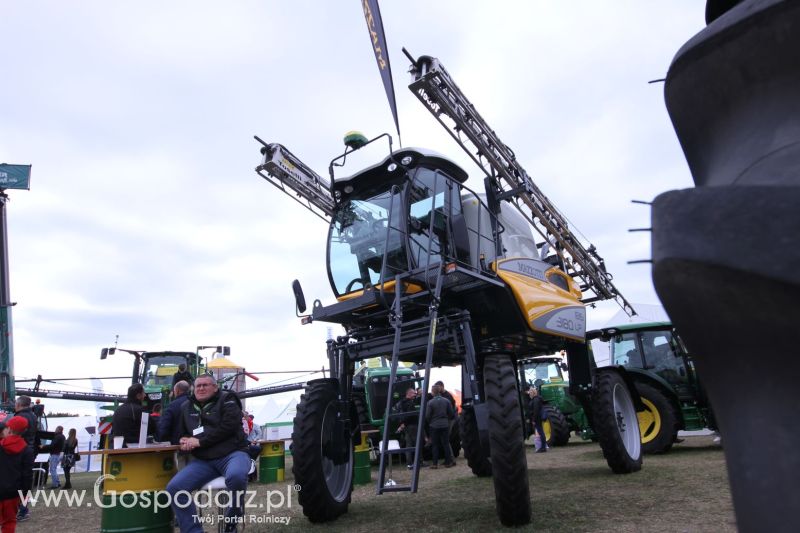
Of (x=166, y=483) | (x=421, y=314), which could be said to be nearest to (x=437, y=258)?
(x=421, y=314)

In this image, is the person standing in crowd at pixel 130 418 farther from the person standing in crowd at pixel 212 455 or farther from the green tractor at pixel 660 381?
the green tractor at pixel 660 381

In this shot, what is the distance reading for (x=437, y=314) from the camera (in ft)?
17.8

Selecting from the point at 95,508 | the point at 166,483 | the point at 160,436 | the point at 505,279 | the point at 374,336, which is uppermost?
the point at 505,279

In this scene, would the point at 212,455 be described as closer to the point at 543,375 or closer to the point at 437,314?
the point at 437,314

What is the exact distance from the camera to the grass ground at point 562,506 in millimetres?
4809

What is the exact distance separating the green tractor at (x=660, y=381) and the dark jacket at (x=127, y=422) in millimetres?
6587

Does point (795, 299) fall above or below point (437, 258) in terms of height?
below

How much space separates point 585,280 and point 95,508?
55.5 feet

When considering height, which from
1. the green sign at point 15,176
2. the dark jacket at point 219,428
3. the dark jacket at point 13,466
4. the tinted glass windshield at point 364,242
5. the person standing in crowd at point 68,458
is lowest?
the person standing in crowd at point 68,458

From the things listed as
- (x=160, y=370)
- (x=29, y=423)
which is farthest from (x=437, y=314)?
(x=160, y=370)

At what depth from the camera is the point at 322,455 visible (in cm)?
551

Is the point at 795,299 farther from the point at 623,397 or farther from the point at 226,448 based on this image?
the point at 623,397

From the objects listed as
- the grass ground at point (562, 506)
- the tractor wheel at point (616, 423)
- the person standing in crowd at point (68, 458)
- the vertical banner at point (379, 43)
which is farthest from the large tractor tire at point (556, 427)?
the person standing in crowd at point (68, 458)

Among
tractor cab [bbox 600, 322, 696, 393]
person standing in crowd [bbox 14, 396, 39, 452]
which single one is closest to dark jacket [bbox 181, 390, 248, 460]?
person standing in crowd [bbox 14, 396, 39, 452]
